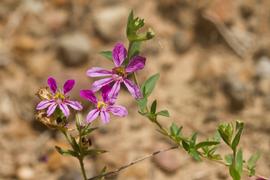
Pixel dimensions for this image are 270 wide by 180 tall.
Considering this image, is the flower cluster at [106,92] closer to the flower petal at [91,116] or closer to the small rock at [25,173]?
the flower petal at [91,116]

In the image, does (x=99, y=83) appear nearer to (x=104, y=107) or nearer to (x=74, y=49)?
(x=104, y=107)

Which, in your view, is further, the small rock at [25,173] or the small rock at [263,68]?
the small rock at [263,68]

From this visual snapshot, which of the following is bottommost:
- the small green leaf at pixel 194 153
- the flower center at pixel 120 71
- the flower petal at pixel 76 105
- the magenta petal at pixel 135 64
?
the small green leaf at pixel 194 153

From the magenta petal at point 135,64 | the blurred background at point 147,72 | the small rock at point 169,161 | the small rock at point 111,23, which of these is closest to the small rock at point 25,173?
the blurred background at point 147,72

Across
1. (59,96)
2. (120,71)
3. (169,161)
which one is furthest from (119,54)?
(169,161)

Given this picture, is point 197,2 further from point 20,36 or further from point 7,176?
point 7,176

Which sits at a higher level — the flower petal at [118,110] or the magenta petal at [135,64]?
the magenta petal at [135,64]

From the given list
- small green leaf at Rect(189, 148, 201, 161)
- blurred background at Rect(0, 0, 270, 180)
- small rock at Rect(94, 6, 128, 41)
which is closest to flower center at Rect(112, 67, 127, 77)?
small green leaf at Rect(189, 148, 201, 161)
